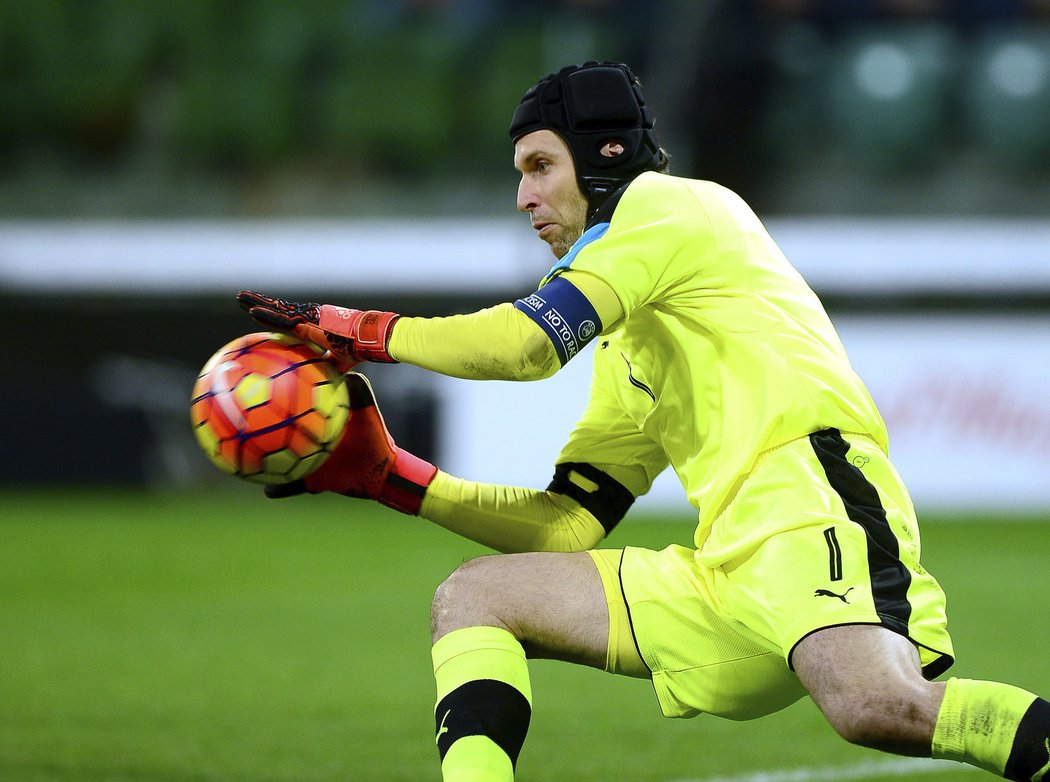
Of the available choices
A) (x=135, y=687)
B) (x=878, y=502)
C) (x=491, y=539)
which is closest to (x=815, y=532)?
(x=878, y=502)

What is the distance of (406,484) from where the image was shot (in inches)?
148

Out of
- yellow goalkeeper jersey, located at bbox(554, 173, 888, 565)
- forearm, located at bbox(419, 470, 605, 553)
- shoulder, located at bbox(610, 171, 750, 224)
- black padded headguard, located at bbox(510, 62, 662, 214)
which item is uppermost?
black padded headguard, located at bbox(510, 62, 662, 214)

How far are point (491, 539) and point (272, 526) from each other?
8284mm

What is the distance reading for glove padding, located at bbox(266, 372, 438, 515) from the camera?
3637 mm

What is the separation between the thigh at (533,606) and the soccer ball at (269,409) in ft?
1.51

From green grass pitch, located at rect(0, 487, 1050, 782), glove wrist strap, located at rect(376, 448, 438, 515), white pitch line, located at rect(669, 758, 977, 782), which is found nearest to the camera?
glove wrist strap, located at rect(376, 448, 438, 515)

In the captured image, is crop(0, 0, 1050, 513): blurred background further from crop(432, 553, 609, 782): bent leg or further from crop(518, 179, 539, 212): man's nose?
crop(432, 553, 609, 782): bent leg

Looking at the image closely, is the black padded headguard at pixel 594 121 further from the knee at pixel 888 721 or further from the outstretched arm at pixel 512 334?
the knee at pixel 888 721

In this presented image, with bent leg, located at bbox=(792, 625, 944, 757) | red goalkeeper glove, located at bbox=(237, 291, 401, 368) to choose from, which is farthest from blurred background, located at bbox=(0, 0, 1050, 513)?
bent leg, located at bbox=(792, 625, 944, 757)

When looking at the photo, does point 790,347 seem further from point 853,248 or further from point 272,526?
point 853,248

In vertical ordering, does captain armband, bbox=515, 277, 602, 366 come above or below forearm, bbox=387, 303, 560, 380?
above

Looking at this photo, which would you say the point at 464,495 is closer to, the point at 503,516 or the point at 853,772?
the point at 503,516

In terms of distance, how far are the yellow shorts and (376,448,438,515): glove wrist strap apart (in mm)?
583

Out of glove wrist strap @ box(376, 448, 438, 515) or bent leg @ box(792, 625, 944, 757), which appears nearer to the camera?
bent leg @ box(792, 625, 944, 757)
